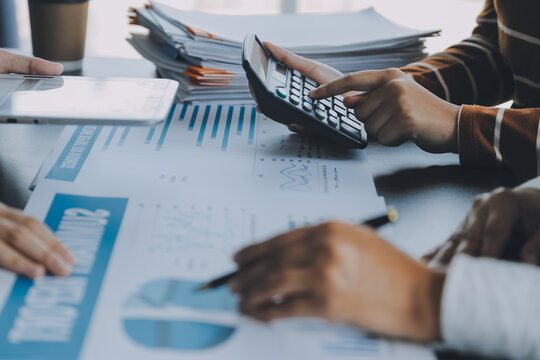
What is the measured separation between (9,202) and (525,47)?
0.75 meters

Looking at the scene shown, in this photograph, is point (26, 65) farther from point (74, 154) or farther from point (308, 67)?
point (308, 67)

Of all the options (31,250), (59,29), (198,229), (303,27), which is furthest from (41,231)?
(303,27)

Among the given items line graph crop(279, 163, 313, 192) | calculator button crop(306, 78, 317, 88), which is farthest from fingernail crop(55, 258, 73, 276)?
calculator button crop(306, 78, 317, 88)

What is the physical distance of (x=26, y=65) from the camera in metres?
0.87

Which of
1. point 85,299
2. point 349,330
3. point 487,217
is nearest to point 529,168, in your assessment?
point 487,217

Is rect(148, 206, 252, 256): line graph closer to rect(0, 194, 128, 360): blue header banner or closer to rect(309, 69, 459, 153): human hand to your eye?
rect(0, 194, 128, 360): blue header banner

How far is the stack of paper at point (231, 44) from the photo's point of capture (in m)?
0.94

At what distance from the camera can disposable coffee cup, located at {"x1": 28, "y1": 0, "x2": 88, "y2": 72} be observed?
1030 millimetres

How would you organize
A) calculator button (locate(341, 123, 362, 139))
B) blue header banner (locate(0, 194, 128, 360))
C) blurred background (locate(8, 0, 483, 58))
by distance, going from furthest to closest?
blurred background (locate(8, 0, 483, 58)) → calculator button (locate(341, 123, 362, 139)) → blue header banner (locate(0, 194, 128, 360))

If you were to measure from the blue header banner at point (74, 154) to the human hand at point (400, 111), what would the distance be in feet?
0.95

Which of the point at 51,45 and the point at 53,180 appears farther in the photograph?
the point at 51,45

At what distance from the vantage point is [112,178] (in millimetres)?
716

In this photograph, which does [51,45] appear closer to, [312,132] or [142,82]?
[142,82]

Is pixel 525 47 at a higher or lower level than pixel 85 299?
higher
